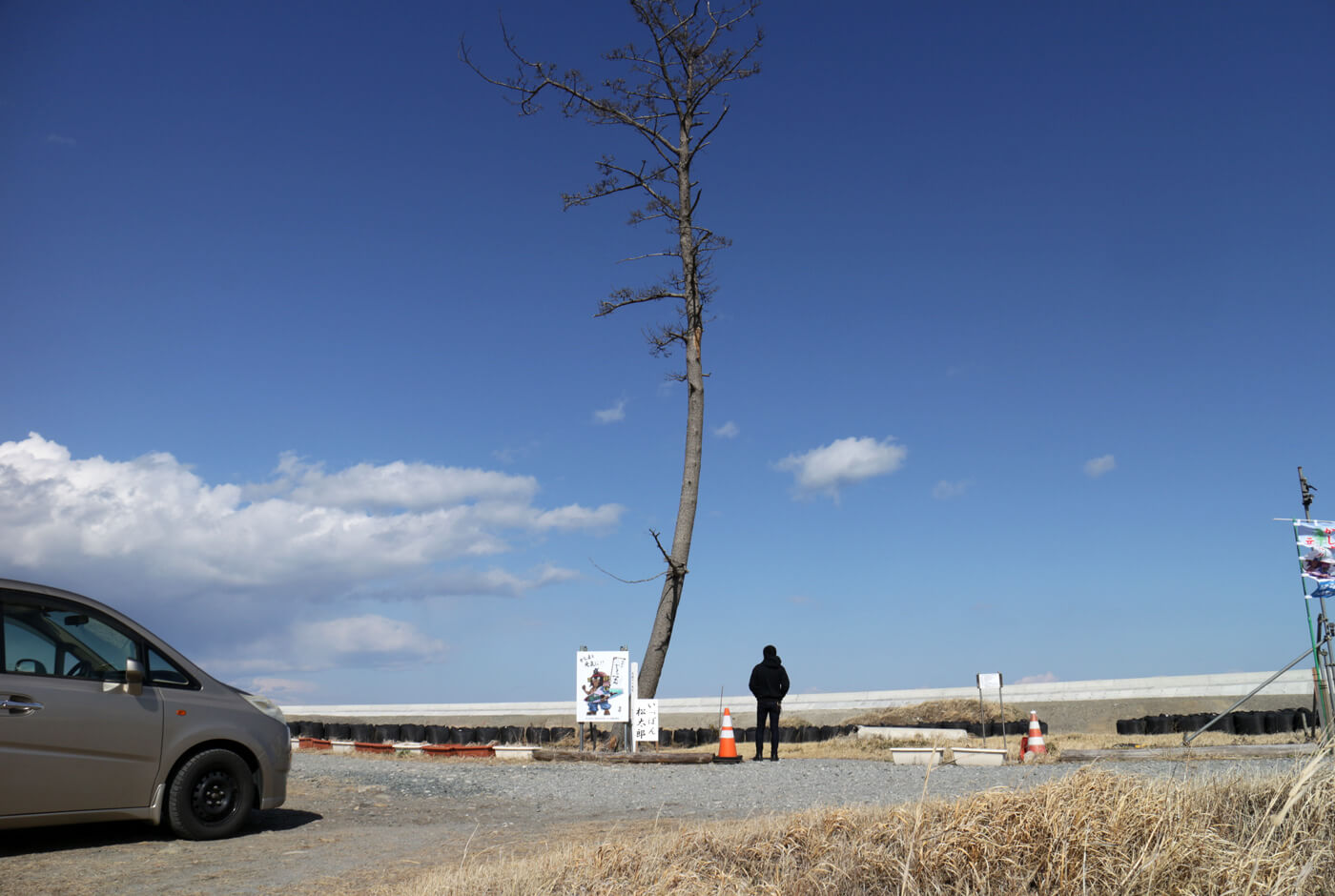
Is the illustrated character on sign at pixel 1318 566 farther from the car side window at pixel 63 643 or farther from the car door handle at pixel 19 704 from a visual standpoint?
the car door handle at pixel 19 704

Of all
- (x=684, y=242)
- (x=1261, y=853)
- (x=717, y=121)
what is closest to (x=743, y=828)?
(x=1261, y=853)

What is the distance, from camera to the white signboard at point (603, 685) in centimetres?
1653

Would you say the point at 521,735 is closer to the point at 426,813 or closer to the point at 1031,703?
the point at 426,813

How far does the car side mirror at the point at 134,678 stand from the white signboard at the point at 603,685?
9.33 meters

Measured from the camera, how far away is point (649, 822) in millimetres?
8375

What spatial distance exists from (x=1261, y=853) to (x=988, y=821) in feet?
5.24

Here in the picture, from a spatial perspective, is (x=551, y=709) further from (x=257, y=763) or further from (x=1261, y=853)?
(x=1261, y=853)

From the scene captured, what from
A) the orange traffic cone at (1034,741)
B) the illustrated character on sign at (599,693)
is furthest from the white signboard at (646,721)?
the orange traffic cone at (1034,741)

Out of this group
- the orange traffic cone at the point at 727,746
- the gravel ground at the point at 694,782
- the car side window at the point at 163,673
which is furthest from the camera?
the orange traffic cone at the point at 727,746

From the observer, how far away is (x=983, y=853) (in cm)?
587

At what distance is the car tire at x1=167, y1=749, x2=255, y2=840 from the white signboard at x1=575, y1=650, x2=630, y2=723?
858 cm

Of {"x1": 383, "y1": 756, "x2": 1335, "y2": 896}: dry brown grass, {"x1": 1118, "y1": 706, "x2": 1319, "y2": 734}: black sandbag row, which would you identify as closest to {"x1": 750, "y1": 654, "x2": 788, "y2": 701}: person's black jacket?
{"x1": 1118, "y1": 706, "x2": 1319, "y2": 734}: black sandbag row

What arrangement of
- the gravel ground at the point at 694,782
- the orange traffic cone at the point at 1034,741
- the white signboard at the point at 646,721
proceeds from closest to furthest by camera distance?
the gravel ground at the point at 694,782
the orange traffic cone at the point at 1034,741
the white signboard at the point at 646,721

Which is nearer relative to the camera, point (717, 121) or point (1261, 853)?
point (1261, 853)
